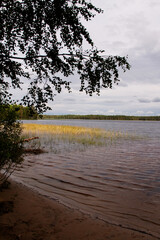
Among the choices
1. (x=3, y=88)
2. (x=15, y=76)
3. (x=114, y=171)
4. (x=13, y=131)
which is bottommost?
(x=114, y=171)

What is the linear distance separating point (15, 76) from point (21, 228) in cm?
593

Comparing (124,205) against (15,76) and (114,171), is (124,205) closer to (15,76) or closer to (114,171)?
(114,171)

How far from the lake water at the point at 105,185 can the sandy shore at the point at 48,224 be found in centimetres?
61

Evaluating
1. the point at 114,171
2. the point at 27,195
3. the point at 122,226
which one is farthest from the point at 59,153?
the point at 122,226

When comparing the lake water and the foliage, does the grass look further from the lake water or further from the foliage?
the foliage

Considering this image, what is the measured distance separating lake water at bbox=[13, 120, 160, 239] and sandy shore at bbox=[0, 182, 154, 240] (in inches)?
24.0

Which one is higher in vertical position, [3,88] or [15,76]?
[15,76]

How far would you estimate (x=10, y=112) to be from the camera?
6609 millimetres

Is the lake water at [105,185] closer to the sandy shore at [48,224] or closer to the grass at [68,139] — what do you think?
the sandy shore at [48,224]

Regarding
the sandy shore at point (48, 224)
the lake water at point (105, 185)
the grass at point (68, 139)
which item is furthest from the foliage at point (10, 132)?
the grass at point (68, 139)

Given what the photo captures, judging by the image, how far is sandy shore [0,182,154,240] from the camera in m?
4.46

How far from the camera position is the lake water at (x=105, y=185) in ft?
20.1

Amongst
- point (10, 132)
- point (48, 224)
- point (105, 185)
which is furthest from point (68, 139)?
point (48, 224)

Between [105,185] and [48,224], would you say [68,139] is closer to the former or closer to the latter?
[105,185]
